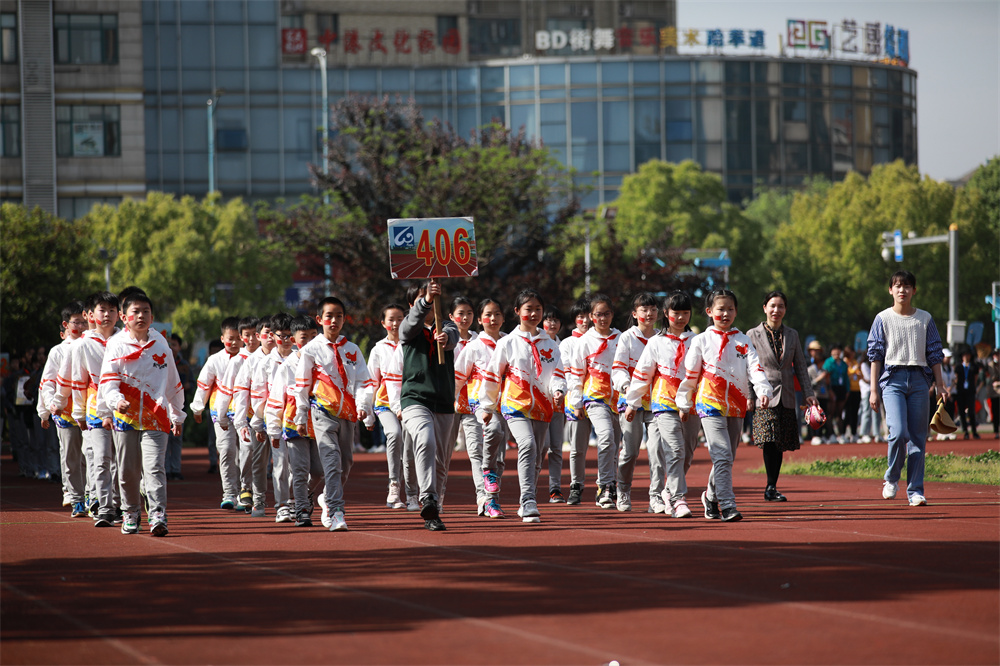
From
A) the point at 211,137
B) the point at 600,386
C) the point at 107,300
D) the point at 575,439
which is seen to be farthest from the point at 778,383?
the point at 211,137

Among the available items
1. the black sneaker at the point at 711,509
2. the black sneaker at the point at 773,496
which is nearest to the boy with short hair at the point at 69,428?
the black sneaker at the point at 711,509

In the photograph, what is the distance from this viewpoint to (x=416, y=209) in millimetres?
27594

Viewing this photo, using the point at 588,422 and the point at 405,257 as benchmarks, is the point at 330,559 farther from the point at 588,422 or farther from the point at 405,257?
the point at 588,422

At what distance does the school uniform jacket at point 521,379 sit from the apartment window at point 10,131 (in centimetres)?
5210

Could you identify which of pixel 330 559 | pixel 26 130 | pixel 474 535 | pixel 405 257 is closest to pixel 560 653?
pixel 330 559

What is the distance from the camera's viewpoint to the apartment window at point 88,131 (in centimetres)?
6031

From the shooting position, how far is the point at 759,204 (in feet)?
213

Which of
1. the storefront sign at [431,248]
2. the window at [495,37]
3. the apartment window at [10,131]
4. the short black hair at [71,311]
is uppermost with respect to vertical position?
the window at [495,37]

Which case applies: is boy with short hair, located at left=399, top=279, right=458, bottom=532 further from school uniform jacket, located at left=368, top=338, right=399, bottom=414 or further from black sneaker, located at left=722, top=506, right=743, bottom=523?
school uniform jacket, located at left=368, top=338, right=399, bottom=414

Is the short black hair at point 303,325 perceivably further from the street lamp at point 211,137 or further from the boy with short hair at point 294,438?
the street lamp at point 211,137

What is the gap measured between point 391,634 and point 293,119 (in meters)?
61.4

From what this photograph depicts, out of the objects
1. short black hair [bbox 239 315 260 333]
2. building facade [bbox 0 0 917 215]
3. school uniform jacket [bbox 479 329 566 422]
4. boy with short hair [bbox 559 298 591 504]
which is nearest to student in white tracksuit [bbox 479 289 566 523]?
school uniform jacket [bbox 479 329 566 422]

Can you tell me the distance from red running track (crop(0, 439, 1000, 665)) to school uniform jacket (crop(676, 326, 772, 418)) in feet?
3.27

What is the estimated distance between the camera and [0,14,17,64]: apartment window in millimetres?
57875
